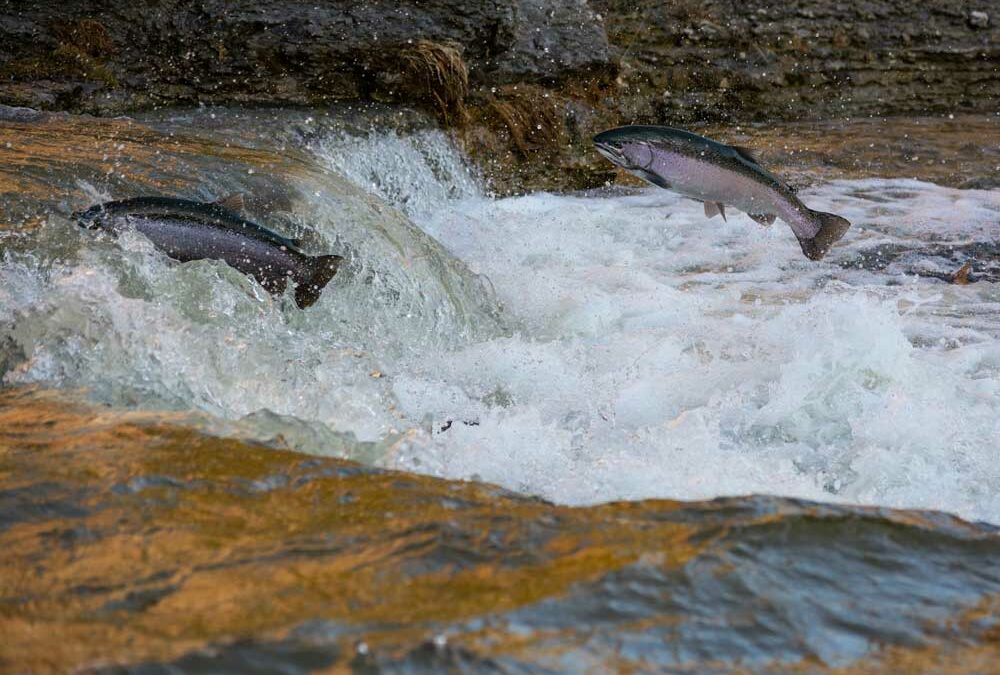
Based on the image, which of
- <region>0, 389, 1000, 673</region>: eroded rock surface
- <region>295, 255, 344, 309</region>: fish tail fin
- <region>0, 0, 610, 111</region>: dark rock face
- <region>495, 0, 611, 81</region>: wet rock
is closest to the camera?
<region>0, 389, 1000, 673</region>: eroded rock surface

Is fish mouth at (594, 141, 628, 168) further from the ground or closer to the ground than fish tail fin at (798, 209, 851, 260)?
further from the ground

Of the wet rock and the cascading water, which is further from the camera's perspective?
the wet rock

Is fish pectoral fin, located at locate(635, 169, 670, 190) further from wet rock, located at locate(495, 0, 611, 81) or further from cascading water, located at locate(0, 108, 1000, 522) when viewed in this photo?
wet rock, located at locate(495, 0, 611, 81)

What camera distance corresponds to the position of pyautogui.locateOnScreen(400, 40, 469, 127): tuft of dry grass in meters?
8.62

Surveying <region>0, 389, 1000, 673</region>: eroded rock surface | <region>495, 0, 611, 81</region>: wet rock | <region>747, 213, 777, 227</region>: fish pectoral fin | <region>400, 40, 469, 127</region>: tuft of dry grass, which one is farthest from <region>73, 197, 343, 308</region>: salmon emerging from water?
<region>495, 0, 611, 81</region>: wet rock

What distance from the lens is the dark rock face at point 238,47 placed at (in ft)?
27.2

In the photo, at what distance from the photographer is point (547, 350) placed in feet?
15.4

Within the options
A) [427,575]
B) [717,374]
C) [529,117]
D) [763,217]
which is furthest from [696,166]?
[529,117]

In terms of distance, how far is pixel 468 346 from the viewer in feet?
16.2

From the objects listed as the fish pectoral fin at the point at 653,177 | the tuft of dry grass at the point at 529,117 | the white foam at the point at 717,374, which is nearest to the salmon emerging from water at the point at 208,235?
the white foam at the point at 717,374

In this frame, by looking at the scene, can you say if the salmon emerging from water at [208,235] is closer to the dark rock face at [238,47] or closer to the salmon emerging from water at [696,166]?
the salmon emerging from water at [696,166]

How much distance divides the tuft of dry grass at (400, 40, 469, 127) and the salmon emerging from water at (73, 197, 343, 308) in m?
4.95

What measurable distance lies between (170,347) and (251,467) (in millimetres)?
1097

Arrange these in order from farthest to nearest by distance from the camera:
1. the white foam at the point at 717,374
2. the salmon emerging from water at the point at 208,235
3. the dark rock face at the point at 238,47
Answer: the dark rock face at the point at 238,47 → the salmon emerging from water at the point at 208,235 → the white foam at the point at 717,374
